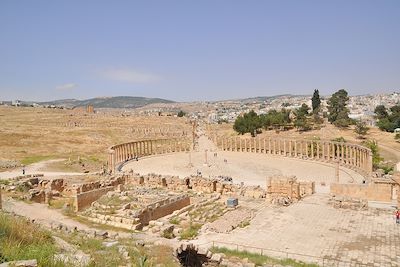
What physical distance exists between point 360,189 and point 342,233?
9726 mm

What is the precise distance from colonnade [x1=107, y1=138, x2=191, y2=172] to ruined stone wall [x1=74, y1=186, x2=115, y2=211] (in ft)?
91.5

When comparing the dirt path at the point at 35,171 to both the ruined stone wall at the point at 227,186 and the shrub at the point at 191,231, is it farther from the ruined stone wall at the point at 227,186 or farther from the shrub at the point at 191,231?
the shrub at the point at 191,231

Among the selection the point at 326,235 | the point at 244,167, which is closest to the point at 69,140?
the point at 244,167

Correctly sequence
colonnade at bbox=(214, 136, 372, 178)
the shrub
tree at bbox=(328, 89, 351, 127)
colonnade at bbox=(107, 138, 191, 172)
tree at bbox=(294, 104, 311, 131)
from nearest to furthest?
the shrub, colonnade at bbox=(214, 136, 372, 178), colonnade at bbox=(107, 138, 191, 172), tree at bbox=(294, 104, 311, 131), tree at bbox=(328, 89, 351, 127)

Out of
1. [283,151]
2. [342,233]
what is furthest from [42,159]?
[342,233]

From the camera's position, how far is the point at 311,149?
63469mm

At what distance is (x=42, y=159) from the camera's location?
2296 inches

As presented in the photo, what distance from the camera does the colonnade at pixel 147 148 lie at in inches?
2502

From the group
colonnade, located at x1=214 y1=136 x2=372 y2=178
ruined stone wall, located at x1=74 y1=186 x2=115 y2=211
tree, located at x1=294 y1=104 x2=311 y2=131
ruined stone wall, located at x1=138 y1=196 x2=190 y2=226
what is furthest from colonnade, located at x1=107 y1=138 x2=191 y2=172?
ruined stone wall, located at x1=138 y1=196 x2=190 y2=226

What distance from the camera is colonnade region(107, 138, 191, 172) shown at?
209ft

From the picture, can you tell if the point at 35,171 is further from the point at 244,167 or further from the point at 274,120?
the point at 274,120

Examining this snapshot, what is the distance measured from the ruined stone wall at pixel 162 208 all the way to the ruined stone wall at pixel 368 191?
445 inches

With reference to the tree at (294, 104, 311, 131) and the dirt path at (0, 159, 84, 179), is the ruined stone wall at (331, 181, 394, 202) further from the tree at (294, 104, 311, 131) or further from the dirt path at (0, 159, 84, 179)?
the tree at (294, 104, 311, 131)

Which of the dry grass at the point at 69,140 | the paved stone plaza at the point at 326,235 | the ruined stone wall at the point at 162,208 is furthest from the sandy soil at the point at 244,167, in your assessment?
the ruined stone wall at the point at 162,208
